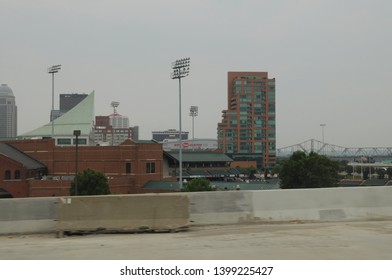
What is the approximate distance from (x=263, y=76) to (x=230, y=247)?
583 ft

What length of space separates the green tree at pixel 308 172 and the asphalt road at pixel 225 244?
41.8 meters

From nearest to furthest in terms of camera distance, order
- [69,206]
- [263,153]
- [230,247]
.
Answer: [230,247], [69,206], [263,153]

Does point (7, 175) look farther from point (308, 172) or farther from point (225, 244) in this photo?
point (225, 244)

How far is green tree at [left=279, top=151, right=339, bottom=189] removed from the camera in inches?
2003

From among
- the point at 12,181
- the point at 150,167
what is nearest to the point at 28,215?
the point at 12,181

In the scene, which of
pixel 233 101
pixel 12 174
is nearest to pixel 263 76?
pixel 233 101

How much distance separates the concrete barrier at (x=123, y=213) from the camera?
9.60 m

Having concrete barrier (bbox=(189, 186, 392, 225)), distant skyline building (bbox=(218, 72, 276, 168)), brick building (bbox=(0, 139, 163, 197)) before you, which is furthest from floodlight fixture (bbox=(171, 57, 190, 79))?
distant skyline building (bbox=(218, 72, 276, 168))

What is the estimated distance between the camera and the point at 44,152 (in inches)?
2899

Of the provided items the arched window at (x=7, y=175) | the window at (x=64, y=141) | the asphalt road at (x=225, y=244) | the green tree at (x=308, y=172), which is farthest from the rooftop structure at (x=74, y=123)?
the asphalt road at (x=225, y=244)

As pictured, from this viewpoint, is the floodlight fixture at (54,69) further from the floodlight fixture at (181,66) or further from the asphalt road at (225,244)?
the asphalt road at (225,244)

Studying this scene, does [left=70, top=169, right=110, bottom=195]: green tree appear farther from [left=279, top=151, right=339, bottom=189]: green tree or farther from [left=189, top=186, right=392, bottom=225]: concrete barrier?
[left=189, top=186, right=392, bottom=225]: concrete barrier

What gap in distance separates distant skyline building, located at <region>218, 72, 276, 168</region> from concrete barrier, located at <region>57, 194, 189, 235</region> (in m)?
166

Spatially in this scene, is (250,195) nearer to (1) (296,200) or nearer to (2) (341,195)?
(1) (296,200)
